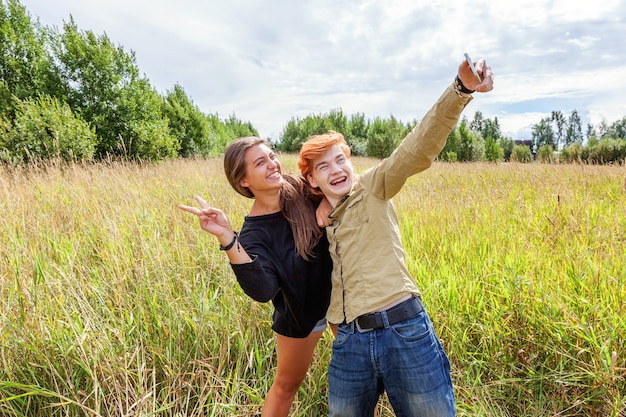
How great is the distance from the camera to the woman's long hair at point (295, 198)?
1.47m

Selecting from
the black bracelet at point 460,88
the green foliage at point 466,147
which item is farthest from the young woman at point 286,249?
the green foliage at point 466,147

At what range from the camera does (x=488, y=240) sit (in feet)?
8.97

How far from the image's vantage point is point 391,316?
124cm

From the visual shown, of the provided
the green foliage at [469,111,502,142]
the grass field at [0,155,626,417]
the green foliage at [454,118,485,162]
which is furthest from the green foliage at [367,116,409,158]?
the green foliage at [469,111,502,142]

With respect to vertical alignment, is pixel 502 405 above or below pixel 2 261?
below

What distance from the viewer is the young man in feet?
3.92

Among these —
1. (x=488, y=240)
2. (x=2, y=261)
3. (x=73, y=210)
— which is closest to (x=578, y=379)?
(x=488, y=240)

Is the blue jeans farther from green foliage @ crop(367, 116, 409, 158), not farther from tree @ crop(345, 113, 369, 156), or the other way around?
tree @ crop(345, 113, 369, 156)

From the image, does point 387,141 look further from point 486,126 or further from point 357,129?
point 486,126

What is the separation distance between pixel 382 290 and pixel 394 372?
10.5 inches

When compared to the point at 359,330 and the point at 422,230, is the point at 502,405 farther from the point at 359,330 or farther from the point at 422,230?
the point at 422,230

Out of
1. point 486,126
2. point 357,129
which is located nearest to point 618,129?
point 486,126

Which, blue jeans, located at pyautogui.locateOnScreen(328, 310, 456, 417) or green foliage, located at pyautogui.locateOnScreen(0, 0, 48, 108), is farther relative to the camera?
green foliage, located at pyautogui.locateOnScreen(0, 0, 48, 108)

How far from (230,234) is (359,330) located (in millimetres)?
556
